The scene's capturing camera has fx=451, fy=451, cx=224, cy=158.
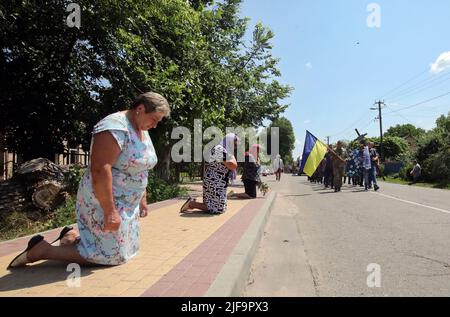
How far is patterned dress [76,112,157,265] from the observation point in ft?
14.3

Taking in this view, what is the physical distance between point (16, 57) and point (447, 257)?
12.0 metres

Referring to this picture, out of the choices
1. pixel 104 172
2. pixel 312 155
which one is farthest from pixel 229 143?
pixel 312 155

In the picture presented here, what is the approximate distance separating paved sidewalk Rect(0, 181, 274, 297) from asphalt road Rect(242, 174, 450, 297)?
1.12 feet

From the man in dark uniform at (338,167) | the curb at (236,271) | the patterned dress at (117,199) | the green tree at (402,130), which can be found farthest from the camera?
the green tree at (402,130)

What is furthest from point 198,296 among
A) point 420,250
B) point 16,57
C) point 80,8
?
point 16,57

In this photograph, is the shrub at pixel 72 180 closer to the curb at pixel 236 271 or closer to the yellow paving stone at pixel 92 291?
the curb at pixel 236 271

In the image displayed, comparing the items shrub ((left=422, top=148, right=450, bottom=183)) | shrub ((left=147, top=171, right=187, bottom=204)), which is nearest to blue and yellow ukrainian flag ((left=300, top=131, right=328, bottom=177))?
shrub ((left=147, top=171, right=187, bottom=204))

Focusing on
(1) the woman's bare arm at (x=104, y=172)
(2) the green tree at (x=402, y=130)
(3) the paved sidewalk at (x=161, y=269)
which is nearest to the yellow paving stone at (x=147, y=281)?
(3) the paved sidewalk at (x=161, y=269)

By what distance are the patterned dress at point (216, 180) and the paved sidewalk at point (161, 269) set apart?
187 cm

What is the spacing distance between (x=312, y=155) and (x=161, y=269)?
1467 centimetres

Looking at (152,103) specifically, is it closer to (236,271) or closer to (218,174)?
(236,271)

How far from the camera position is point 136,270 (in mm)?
4422

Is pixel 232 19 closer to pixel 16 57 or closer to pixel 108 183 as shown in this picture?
pixel 16 57

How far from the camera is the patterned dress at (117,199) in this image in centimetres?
436
